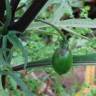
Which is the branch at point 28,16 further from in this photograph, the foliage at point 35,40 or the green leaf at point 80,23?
the green leaf at point 80,23

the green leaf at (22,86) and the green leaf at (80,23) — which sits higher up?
the green leaf at (22,86)

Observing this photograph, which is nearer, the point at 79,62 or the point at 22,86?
the point at 22,86

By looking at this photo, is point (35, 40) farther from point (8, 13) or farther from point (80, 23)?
point (8, 13)

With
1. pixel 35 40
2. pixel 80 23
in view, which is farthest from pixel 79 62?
pixel 35 40

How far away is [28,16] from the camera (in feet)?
2.84

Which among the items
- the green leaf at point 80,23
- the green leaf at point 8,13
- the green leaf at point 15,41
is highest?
the green leaf at point 8,13

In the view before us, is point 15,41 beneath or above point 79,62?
above

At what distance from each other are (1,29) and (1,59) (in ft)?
0.23

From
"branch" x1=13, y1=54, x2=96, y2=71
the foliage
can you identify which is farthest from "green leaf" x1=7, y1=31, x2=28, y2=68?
"branch" x1=13, y1=54, x2=96, y2=71

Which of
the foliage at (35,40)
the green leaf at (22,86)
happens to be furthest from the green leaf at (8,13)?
the green leaf at (22,86)

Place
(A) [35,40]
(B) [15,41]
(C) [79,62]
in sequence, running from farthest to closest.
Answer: (A) [35,40] → (C) [79,62] → (B) [15,41]

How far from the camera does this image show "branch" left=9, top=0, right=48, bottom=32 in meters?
0.83

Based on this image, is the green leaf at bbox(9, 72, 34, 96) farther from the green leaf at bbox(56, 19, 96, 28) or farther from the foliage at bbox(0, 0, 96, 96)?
the green leaf at bbox(56, 19, 96, 28)

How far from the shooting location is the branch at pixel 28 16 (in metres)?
0.83
